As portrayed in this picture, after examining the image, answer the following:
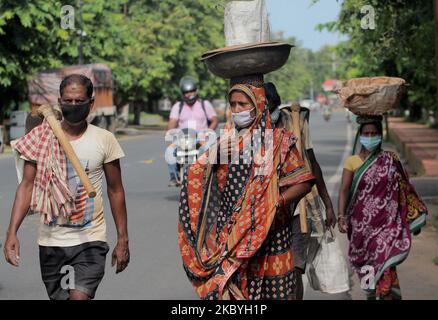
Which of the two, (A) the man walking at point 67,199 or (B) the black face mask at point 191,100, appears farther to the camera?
(B) the black face mask at point 191,100

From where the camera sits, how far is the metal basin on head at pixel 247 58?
598cm

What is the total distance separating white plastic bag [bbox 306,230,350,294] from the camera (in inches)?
280

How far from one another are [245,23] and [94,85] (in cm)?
3285

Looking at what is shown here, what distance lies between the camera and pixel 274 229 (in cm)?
528

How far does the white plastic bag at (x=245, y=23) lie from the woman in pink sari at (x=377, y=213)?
1453mm

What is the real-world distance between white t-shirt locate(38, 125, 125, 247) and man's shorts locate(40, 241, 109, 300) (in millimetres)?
38

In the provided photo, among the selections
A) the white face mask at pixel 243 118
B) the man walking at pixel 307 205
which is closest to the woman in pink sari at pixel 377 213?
the man walking at pixel 307 205

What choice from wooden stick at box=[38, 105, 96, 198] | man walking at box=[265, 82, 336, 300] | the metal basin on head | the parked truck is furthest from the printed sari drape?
the parked truck

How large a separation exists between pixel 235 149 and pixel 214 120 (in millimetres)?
9655

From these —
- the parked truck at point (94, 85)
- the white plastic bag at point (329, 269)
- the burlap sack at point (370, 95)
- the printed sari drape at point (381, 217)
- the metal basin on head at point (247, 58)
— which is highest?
the metal basin on head at point (247, 58)

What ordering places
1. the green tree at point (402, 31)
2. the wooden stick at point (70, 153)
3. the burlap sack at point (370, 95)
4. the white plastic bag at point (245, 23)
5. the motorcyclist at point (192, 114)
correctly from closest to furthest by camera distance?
1. the wooden stick at point (70, 153)
2. the burlap sack at point (370, 95)
3. the white plastic bag at point (245, 23)
4. the motorcyclist at point (192, 114)
5. the green tree at point (402, 31)

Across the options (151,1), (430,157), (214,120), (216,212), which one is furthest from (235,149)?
(151,1)

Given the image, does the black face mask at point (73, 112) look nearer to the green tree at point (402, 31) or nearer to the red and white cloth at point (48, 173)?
the red and white cloth at point (48, 173)

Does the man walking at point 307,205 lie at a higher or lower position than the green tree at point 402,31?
lower
